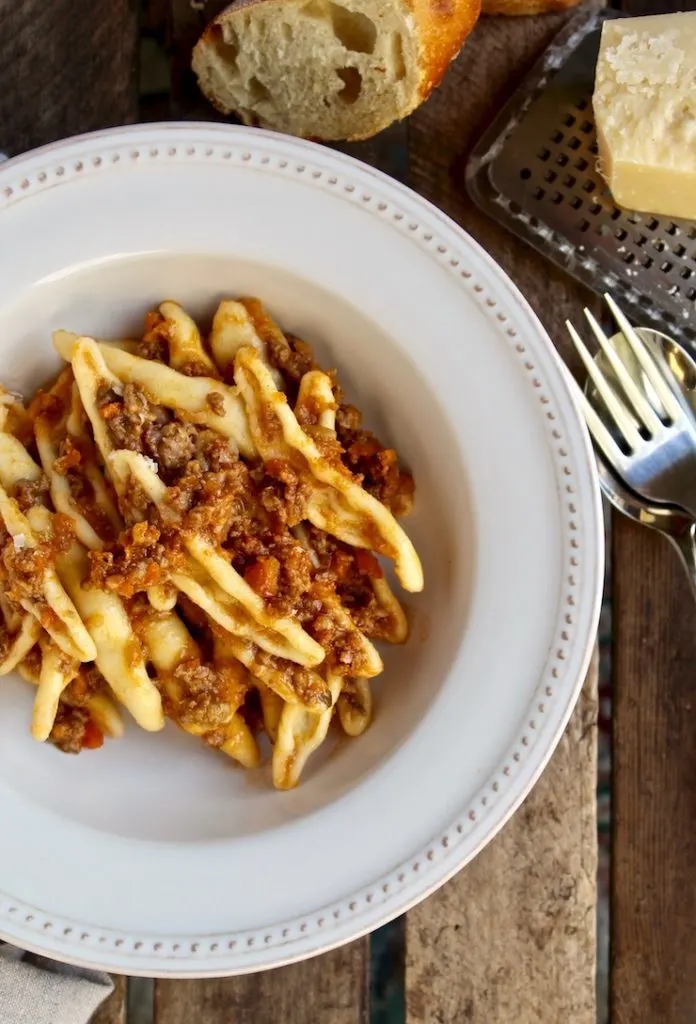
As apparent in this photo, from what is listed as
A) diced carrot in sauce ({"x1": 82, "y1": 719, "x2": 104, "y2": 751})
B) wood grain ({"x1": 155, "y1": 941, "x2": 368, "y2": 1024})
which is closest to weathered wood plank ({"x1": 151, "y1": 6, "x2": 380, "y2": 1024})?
wood grain ({"x1": 155, "y1": 941, "x2": 368, "y2": 1024})

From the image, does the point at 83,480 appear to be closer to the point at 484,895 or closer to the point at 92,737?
the point at 92,737

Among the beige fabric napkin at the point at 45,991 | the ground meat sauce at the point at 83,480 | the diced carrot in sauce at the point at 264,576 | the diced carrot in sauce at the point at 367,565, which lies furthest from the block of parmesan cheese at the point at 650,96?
the beige fabric napkin at the point at 45,991

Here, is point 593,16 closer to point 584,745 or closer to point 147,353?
point 147,353

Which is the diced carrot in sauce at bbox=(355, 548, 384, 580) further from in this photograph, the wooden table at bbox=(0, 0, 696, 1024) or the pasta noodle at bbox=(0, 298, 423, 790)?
the wooden table at bbox=(0, 0, 696, 1024)

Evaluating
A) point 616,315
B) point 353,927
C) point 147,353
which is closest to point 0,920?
point 353,927

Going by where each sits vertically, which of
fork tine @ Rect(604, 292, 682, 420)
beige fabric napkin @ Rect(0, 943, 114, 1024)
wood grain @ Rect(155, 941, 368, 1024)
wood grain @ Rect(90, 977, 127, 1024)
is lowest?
wood grain @ Rect(90, 977, 127, 1024)

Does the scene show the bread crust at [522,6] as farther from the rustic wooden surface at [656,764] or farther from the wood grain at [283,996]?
the wood grain at [283,996]
